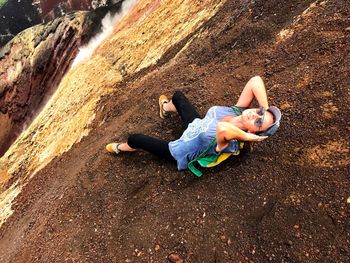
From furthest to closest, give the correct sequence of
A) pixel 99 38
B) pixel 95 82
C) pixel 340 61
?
pixel 99 38 → pixel 95 82 → pixel 340 61

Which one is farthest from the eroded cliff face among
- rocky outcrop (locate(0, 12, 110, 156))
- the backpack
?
the backpack

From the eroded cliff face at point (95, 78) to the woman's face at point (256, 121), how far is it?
3700 millimetres

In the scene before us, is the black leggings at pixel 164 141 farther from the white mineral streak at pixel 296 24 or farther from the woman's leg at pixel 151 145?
the white mineral streak at pixel 296 24

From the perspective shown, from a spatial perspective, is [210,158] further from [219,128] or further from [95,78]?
[95,78]

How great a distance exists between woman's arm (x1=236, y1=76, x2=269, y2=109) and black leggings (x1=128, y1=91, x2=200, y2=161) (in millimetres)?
696

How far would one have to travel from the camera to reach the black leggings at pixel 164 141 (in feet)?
15.8

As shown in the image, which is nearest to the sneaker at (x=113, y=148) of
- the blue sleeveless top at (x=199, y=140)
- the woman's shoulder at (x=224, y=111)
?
the blue sleeveless top at (x=199, y=140)

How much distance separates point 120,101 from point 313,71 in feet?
10.3

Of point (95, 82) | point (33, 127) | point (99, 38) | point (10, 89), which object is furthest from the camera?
point (10, 89)

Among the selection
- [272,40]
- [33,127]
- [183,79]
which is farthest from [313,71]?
[33,127]

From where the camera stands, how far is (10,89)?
555 inches

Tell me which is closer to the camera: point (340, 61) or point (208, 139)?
point (208, 139)

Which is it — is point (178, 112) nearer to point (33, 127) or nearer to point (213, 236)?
point (213, 236)

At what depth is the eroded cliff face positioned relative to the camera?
763cm
